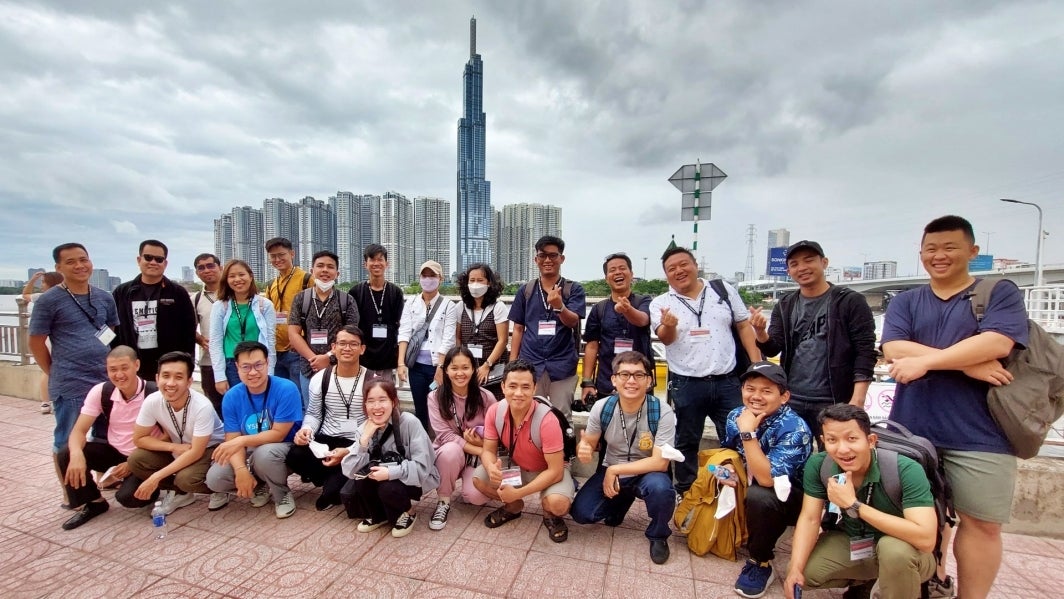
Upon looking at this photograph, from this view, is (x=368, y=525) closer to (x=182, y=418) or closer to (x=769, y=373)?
(x=182, y=418)

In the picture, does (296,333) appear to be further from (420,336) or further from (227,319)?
(420,336)

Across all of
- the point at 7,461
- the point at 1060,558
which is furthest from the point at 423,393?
the point at 1060,558

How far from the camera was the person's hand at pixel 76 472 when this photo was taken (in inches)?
119

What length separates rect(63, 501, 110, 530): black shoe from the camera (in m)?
2.96

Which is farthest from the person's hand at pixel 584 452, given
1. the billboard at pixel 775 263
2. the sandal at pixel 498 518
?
the billboard at pixel 775 263

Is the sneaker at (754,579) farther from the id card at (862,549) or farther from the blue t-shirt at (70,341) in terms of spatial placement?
the blue t-shirt at (70,341)

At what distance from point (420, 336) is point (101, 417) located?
7.85 feet

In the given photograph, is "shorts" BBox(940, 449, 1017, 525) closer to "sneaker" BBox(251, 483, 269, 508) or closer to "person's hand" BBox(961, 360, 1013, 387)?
"person's hand" BBox(961, 360, 1013, 387)

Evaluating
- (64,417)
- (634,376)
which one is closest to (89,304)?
(64,417)

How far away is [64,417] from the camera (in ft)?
11.0

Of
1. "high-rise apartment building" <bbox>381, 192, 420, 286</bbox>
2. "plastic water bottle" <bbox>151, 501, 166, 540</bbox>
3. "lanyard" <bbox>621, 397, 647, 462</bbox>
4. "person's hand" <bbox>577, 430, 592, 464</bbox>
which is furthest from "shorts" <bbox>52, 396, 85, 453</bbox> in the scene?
"high-rise apartment building" <bbox>381, 192, 420, 286</bbox>

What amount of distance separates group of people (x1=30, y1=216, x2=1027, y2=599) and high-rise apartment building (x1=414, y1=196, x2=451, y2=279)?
30.8 m

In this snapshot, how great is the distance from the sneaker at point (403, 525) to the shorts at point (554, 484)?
51cm

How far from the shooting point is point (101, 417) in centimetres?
326
